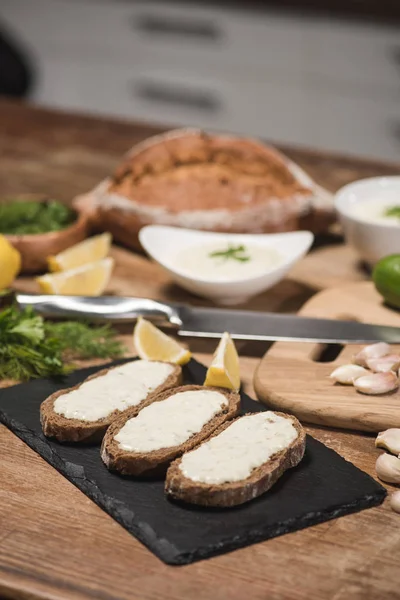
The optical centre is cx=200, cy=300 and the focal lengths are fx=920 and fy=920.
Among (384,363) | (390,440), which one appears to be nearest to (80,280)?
(384,363)

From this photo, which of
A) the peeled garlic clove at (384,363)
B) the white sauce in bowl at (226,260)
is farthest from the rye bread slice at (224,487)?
the white sauce in bowl at (226,260)

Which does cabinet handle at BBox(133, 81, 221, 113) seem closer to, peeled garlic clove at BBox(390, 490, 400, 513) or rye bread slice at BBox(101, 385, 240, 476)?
rye bread slice at BBox(101, 385, 240, 476)

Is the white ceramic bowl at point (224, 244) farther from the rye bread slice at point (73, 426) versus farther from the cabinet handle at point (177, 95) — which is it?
the cabinet handle at point (177, 95)

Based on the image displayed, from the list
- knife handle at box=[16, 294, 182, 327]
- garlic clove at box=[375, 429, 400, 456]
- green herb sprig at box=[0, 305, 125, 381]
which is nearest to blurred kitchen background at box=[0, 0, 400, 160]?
knife handle at box=[16, 294, 182, 327]

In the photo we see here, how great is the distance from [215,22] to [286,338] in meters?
3.50

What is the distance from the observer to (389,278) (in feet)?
7.54

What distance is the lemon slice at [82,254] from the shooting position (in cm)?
253

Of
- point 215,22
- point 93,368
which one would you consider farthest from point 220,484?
point 215,22

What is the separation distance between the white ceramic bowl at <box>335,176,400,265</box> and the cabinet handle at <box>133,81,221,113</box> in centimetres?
288

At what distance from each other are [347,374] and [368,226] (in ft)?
2.10

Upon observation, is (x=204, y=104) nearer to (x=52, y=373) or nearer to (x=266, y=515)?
(x=52, y=373)

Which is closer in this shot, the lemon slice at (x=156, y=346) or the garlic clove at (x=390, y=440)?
the garlic clove at (x=390, y=440)

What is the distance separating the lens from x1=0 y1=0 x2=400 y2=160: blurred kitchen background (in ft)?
16.1

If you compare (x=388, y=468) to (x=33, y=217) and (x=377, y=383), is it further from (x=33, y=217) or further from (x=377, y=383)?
(x=33, y=217)
